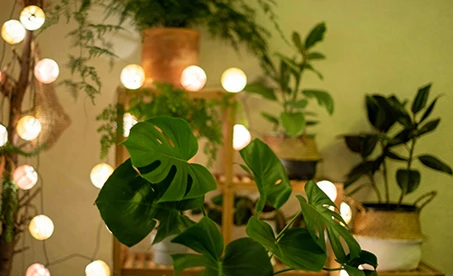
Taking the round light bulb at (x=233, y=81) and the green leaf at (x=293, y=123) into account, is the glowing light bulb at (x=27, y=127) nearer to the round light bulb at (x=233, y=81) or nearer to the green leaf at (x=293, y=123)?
the round light bulb at (x=233, y=81)

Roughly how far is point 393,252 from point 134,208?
3.64 ft

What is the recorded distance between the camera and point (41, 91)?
2.14 m

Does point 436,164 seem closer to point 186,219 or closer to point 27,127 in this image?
point 186,219

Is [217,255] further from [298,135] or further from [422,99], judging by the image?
[422,99]

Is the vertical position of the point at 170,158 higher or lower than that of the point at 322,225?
higher

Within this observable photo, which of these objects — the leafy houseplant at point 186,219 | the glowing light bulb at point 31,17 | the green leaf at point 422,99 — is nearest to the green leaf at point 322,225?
the leafy houseplant at point 186,219

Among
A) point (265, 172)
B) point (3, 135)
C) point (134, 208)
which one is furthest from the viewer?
point (3, 135)

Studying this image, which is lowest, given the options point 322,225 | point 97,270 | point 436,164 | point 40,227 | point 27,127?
point 97,270

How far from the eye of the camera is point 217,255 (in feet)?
4.46

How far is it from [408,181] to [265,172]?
2.82ft

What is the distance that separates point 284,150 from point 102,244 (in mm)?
836

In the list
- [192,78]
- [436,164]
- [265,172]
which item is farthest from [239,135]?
[436,164]

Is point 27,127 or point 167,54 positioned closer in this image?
point 27,127

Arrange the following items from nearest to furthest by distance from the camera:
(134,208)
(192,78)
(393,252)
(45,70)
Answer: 1. (134,208)
2. (45,70)
3. (192,78)
4. (393,252)
